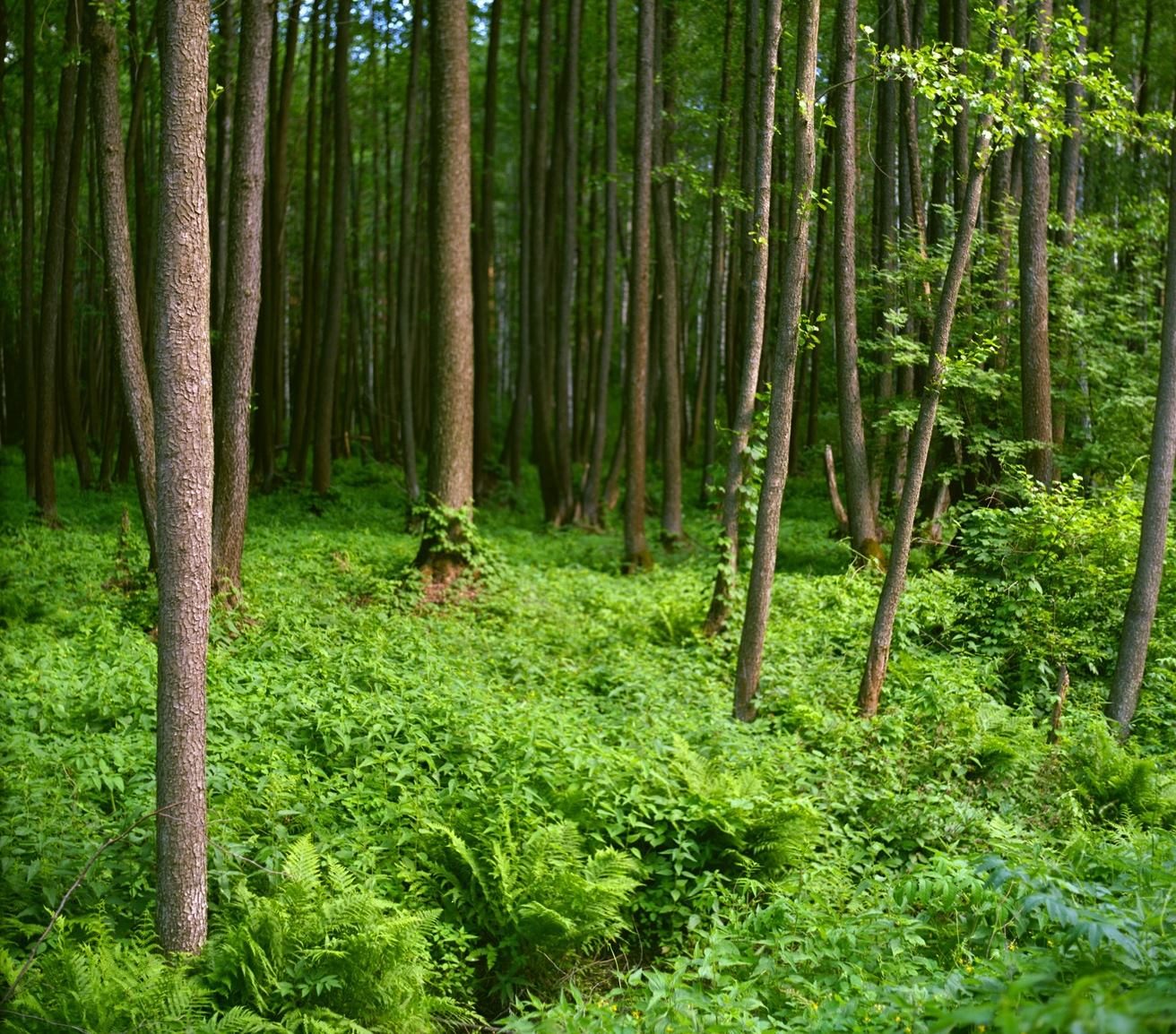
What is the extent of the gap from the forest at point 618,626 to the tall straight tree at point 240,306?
1.8 inches

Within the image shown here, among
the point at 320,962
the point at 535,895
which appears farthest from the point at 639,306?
the point at 320,962

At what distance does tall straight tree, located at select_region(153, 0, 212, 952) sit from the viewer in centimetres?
450

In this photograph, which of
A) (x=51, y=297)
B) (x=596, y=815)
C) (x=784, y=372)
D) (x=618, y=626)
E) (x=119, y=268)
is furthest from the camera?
(x=51, y=297)

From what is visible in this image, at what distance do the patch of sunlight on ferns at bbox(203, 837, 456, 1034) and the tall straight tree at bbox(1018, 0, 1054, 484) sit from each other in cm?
884

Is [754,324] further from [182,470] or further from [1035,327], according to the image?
[182,470]

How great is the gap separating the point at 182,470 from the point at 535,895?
2.86 meters

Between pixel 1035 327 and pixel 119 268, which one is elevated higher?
pixel 119 268

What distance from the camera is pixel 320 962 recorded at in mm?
4688

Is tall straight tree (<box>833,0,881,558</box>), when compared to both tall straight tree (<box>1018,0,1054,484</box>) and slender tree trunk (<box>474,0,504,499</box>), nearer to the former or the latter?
tall straight tree (<box>1018,0,1054,484</box>)

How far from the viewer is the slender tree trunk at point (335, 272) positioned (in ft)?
55.2

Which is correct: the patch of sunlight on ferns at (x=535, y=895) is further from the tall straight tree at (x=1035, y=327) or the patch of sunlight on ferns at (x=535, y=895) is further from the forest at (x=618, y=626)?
the tall straight tree at (x=1035, y=327)

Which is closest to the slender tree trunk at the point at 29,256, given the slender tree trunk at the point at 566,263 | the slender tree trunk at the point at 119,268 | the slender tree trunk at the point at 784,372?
the slender tree trunk at the point at 119,268

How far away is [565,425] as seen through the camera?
18.2 metres

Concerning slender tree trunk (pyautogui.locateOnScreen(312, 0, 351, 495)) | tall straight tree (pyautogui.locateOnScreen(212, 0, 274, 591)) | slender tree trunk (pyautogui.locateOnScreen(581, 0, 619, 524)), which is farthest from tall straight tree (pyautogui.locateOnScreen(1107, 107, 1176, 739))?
slender tree trunk (pyautogui.locateOnScreen(312, 0, 351, 495))
